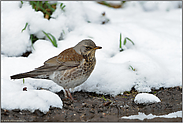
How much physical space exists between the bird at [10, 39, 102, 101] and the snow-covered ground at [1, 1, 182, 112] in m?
0.39

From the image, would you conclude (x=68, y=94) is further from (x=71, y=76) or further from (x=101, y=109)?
(x=101, y=109)

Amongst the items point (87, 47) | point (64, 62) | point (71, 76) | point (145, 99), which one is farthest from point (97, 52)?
point (145, 99)

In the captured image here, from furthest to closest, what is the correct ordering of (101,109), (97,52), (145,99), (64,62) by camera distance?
(97,52)
(64,62)
(145,99)
(101,109)

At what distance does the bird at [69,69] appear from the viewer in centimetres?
465

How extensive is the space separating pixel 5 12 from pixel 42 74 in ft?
8.67

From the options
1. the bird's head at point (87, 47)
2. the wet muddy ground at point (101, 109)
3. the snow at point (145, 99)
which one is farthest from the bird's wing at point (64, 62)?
the snow at point (145, 99)

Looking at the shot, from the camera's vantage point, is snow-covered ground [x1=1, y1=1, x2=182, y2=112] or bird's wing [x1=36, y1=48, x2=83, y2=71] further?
snow-covered ground [x1=1, y1=1, x2=182, y2=112]

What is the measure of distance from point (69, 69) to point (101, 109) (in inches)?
36.0

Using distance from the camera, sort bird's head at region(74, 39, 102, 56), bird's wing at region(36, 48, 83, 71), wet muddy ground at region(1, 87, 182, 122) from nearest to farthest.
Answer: wet muddy ground at region(1, 87, 182, 122)
bird's wing at region(36, 48, 83, 71)
bird's head at region(74, 39, 102, 56)

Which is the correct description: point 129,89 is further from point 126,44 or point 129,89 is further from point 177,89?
point 126,44

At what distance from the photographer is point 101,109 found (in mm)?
4355

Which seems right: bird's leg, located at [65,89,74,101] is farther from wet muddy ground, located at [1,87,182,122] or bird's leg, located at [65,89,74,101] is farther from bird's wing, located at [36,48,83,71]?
bird's wing, located at [36,48,83,71]

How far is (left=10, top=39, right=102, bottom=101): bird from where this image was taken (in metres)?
4.65

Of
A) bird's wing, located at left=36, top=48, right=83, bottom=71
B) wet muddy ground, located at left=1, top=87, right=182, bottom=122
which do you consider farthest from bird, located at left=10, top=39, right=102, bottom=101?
wet muddy ground, located at left=1, top=87, right=182, bottom=122
